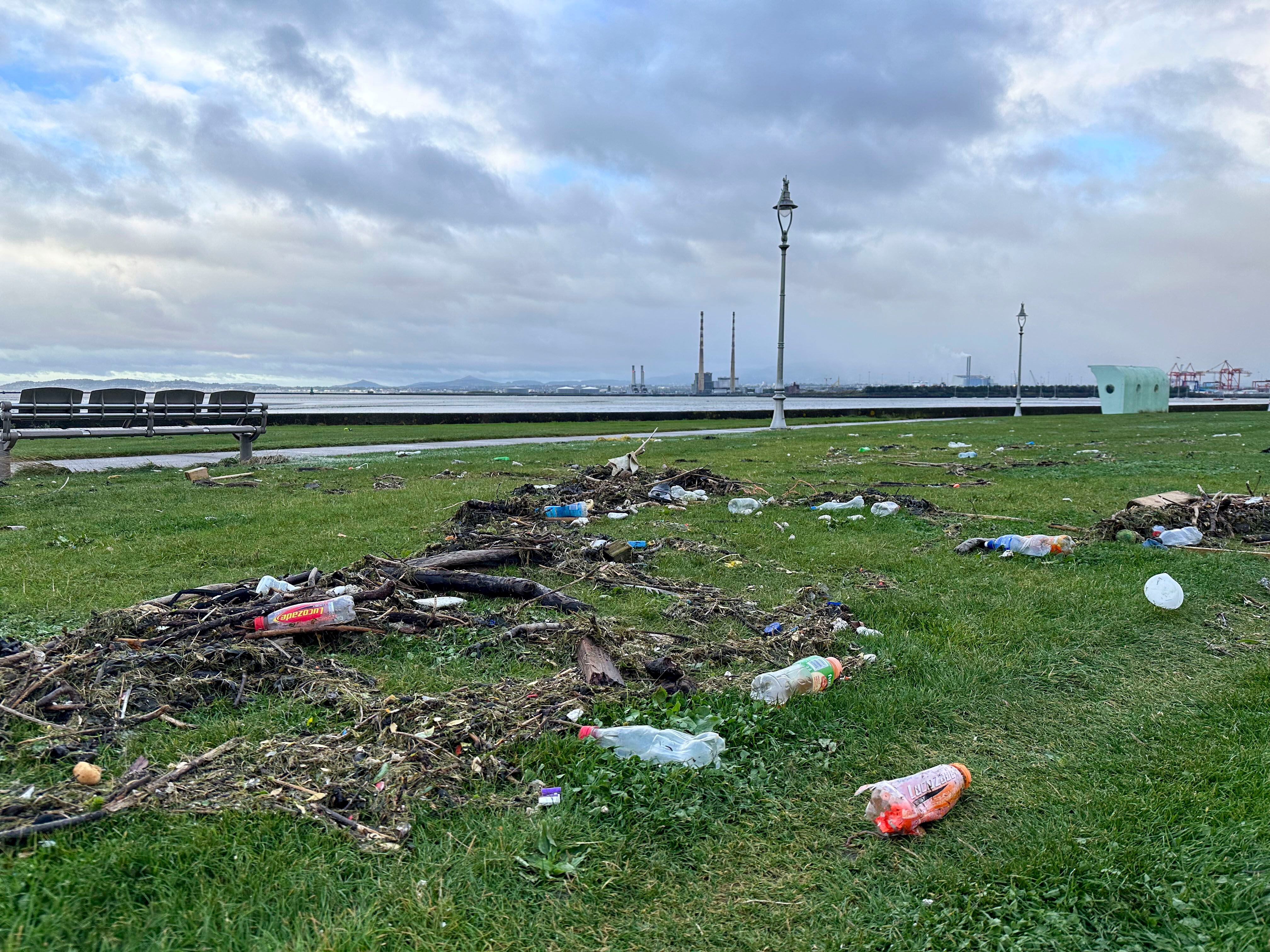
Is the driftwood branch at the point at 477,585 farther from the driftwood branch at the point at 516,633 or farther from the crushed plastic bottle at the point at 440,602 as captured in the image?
the driftwood branch at the point at 516,633

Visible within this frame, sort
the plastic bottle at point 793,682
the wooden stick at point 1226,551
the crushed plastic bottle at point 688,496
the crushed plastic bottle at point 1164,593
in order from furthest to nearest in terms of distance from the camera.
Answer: the crushed plastic bottle at point 688,496 < the wooden stick at point 1226,551 < the crushed plastic bottle at point 1164,593 < the plastic bottle at point 793,682

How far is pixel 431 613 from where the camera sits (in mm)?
4094

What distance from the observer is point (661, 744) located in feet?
9.13

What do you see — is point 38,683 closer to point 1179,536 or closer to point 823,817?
point 823,817

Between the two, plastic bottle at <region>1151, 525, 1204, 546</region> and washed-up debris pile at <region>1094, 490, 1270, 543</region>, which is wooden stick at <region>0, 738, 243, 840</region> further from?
plastic bottle at <region>1151, 525, 1204, 546</region>

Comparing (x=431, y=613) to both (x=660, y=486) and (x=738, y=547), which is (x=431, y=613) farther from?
(x=660, y=486)

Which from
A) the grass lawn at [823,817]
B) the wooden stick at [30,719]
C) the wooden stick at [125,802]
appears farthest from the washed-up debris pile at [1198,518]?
the wooden stick at [30,719]

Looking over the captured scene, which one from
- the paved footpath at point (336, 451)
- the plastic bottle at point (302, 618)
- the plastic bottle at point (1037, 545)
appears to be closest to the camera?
the plastic bottle at point (302, 618)

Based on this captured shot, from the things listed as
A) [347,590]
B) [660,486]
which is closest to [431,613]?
[347,590]

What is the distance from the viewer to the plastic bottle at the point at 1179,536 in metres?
6.02

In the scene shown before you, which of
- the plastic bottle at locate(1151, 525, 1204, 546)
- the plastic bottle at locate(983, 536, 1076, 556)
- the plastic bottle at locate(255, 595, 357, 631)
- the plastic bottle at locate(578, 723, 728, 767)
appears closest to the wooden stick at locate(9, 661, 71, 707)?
the plastic bottle at locate(255, 595, 357, 631)

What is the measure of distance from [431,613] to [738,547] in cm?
282

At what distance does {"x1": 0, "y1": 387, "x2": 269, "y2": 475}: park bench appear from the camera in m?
10.7

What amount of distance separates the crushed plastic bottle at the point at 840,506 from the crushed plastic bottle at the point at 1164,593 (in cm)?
336
